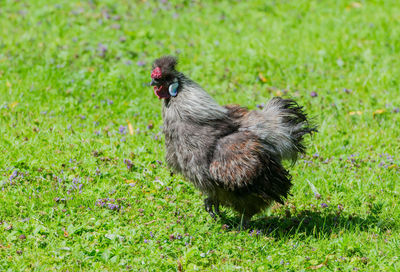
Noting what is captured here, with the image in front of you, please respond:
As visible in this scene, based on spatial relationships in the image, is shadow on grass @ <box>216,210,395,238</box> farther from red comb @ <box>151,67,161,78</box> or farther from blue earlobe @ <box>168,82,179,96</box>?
red comb @ <box>151,67,161,78</box>

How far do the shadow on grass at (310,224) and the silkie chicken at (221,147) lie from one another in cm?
23

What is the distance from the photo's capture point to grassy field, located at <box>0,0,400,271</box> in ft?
17.8

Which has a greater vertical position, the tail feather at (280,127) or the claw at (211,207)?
the tail feather at (280,127)

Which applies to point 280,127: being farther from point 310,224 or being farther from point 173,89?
point 173,89

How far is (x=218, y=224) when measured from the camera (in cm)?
596

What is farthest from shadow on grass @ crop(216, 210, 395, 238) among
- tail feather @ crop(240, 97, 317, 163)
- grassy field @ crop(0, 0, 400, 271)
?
tail feather @ crop(240, 97, 317, 163)

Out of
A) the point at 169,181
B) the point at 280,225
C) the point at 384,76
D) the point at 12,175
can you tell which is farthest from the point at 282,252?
the point at 384,76

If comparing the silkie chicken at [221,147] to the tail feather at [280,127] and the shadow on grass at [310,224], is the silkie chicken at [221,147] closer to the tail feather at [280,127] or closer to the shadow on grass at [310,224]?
the tail feather at [280,127]

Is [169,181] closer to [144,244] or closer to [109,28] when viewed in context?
[144,244]

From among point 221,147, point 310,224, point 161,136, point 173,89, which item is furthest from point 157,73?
point 310,224

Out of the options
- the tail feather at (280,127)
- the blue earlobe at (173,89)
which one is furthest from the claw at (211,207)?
the blue earlobe at (173,89)

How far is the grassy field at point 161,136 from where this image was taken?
542cm

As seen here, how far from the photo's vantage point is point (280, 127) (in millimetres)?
6082

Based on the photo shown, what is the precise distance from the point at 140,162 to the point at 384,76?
451 cm
